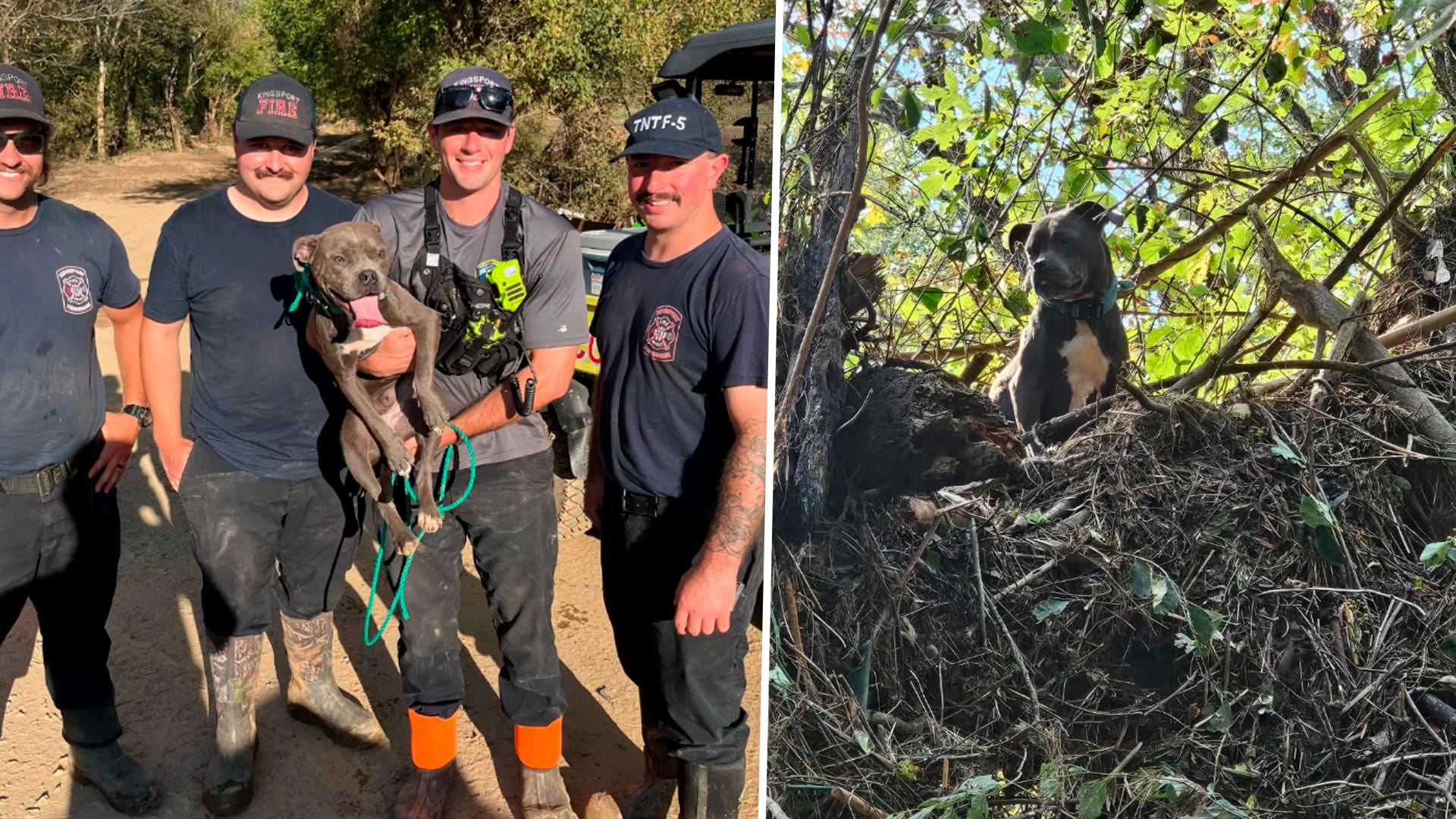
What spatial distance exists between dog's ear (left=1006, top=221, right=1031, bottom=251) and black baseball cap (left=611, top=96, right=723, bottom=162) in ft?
2.77

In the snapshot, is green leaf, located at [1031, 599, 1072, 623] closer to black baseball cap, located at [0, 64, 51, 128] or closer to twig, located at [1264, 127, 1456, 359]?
twig, located at [1264, 127, 1456, 359]

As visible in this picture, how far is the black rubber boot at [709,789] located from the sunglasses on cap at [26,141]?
266cm

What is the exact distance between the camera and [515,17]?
13547mm

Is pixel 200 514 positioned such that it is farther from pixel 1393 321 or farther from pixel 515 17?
pixel 515 17

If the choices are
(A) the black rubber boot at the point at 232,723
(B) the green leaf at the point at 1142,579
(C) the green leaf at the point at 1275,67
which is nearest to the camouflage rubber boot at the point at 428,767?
(A) the black rubber boot at the point at 232,723

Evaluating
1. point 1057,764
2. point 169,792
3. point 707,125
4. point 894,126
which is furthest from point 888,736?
point 169,792

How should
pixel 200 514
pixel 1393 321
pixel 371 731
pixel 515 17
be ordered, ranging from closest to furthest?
1. pixel 1393 321
2. pixel 200 514
3. pixel 371 731
4. pixel 515 17

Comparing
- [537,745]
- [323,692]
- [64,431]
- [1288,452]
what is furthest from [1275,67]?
[323,692]

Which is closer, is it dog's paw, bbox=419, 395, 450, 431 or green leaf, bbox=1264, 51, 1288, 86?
green leaf, bbox=1264, 51, 1288, 86

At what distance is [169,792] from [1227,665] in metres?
3.46

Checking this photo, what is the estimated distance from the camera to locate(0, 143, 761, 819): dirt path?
351cm

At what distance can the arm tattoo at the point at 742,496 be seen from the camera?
2.44m

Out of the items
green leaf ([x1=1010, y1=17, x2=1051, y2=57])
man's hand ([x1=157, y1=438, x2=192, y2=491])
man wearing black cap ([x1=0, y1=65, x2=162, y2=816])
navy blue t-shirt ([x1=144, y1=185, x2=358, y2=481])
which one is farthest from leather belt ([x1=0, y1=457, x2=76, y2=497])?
green leaf ([x1=1010, y1=17, x2=1051, y2=57])

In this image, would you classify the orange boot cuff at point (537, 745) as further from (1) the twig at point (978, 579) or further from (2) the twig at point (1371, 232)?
(2) the twig at point (1371, 232)
